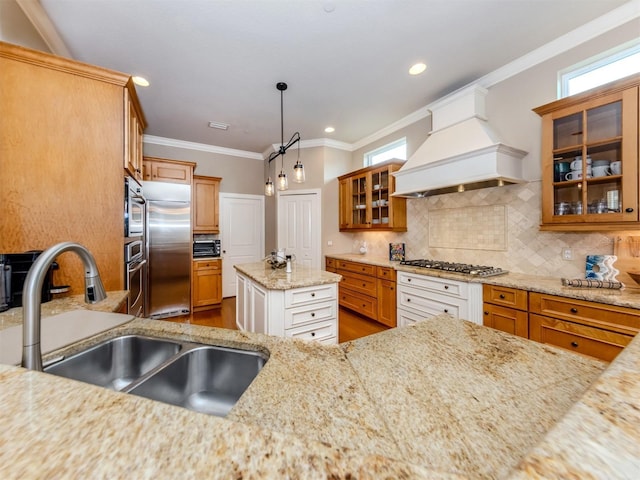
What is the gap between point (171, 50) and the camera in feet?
7.89

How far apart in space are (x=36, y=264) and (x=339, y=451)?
85 cm

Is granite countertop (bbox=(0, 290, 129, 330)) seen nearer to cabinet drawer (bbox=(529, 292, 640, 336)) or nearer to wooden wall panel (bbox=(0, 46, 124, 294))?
wooden wall panel (bbox=(0, 46, 124, 294))

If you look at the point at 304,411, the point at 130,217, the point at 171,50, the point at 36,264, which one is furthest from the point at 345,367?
the point at 171,50

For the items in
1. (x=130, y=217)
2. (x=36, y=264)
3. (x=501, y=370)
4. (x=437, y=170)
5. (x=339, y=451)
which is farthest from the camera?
(x=437, y=170)

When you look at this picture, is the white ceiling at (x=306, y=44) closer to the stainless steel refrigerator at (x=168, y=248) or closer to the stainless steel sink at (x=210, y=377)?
the stainless steel refrigerator at (x=168, y=248)

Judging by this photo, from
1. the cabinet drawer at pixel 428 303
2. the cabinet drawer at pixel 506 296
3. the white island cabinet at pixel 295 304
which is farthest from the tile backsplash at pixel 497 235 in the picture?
the white island cabinet at pixel 295 304

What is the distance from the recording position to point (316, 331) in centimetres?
239

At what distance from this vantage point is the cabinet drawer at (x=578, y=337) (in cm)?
168

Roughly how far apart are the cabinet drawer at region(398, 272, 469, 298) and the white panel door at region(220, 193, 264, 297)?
3420mm

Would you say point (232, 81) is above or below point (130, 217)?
above

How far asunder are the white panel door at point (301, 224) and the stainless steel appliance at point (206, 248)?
1.15m

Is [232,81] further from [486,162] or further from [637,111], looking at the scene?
[637,111]

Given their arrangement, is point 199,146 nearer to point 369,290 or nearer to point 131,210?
point 131,210

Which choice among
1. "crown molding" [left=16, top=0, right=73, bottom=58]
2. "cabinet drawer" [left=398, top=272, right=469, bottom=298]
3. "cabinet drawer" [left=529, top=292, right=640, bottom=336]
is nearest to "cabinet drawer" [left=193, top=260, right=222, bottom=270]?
"crown molding" [left=16, top=0, right=73, bottom=58]
